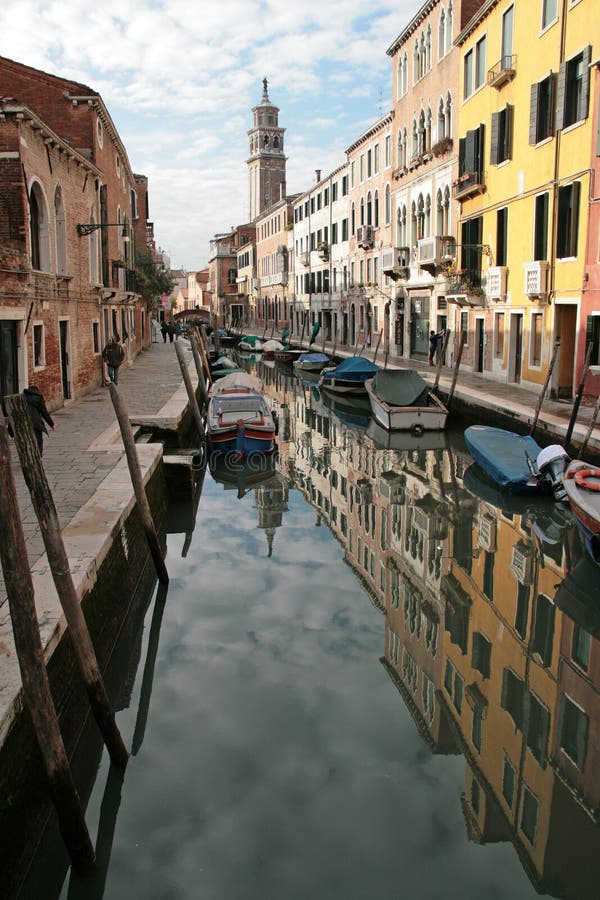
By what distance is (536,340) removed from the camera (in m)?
18.1

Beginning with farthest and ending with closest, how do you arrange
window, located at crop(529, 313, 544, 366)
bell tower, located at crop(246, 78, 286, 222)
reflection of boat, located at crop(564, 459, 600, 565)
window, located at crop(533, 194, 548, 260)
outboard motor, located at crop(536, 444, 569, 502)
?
1. bell tower, located at crop(246, 78, 286, 222)
2. window, located at crop(529, 313, 544, 366)
3. window, located at crop(533, 194, 548, 260)
4. outboard motor, located at crop(536, 444, 569, 502)
5. reflection of boat, located at crop(564, 459, 600, 565)

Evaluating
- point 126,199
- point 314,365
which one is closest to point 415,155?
point 314,365

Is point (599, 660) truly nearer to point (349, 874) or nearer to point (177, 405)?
point (349, 874)

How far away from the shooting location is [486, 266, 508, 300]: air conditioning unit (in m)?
19.8

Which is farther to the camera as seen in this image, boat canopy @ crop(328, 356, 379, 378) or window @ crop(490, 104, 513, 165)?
boat canopy @ crop(328, 356, 379, 378)

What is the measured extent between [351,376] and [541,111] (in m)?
9.06

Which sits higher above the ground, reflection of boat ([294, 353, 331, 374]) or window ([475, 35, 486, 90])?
window ([475, 35, 486, 90])

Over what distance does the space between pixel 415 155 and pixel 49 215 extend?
672 inches

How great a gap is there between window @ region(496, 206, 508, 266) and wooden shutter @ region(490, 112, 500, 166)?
49.1 inches

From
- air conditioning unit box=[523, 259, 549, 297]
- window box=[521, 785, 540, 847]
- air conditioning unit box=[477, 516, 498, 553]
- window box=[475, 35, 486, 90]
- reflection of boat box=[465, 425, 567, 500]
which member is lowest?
window box=[521, 785, 540, 847]

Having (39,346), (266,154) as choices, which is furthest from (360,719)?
(266,154)

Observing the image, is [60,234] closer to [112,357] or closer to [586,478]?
Answer: [112,357]

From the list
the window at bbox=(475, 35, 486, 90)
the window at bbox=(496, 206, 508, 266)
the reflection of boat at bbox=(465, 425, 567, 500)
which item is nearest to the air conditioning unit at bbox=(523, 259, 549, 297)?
the window at bbox=(496, 206, 508, 266)

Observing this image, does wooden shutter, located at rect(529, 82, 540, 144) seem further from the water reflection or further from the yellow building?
the water reflection
